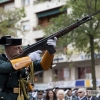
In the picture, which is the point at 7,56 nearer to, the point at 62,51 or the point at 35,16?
the point at 62,51

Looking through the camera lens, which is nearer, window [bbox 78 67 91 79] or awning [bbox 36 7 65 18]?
window [bbox 78 67 91 79]

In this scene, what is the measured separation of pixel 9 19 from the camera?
2395 cm

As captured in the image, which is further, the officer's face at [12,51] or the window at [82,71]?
the window at [82,71]

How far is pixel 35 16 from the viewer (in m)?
35.6

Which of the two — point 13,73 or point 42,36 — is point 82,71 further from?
point 13,73

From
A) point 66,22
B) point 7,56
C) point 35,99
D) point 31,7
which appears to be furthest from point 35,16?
point 7,56

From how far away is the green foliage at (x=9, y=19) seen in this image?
928 inches

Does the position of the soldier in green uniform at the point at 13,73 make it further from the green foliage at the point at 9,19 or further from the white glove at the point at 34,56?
the green foliage at the point at 9,19

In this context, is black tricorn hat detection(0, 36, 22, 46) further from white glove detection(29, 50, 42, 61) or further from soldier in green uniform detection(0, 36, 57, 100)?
white glove detection(29, 50, 42, 61)

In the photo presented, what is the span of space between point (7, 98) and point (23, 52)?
72 centimetres

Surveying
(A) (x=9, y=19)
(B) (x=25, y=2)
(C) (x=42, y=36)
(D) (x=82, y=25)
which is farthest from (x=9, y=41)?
(B) (x=25, y=2)

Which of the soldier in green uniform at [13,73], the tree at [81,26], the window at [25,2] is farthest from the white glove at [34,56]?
the window at [25,2]

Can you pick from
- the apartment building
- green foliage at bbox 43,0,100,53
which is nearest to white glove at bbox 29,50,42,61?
green foliage at bbox 43,0,100,53

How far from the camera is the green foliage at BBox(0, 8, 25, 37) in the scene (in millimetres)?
23564
